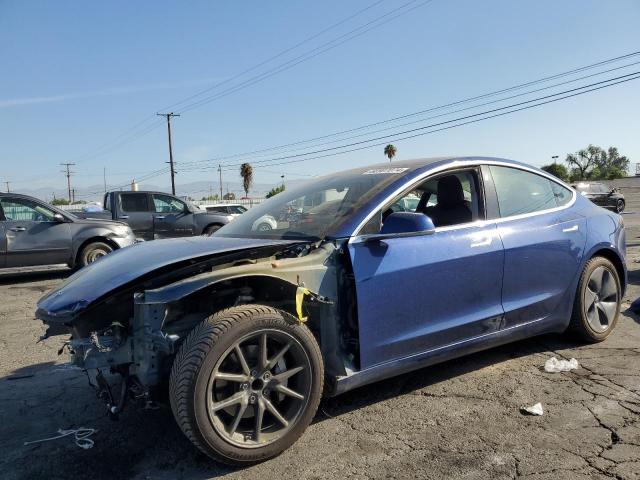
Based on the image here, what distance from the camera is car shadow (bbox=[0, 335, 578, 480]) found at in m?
2.77

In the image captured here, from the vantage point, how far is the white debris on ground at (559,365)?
155 inches

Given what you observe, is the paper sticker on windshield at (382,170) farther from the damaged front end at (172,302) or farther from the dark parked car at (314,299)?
the damaged front end at (172,302)

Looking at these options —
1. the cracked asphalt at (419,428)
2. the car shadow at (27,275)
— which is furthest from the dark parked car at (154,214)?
the cracked asphalt at (419,428)

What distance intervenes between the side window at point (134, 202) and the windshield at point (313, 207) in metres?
10.8

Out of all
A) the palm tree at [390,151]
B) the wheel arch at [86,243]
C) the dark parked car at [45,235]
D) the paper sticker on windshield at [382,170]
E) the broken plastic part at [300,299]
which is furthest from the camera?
the palm tree at [390,151]

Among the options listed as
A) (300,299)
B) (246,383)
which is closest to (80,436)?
(246,383)

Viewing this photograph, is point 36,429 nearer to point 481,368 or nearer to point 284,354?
point 284,354

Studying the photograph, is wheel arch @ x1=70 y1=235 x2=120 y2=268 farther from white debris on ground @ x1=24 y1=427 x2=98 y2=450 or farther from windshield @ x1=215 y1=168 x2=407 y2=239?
white debris on ground @ x1=24 y1=427 x2=98 y2=450

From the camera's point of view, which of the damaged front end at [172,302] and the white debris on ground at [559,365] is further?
the white debris on ground at [559,365]

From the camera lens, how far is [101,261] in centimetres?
359

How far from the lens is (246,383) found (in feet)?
9.00

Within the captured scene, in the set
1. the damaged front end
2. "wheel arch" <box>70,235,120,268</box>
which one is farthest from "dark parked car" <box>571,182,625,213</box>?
the damaged front end

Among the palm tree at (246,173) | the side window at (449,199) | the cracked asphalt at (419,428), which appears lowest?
the cracked asphalt at (419,428)

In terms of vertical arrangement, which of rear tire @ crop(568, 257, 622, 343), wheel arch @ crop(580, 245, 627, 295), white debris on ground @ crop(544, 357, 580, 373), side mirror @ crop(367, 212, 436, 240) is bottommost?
white debris on ground @ crop(544, 357, 580, 373)
